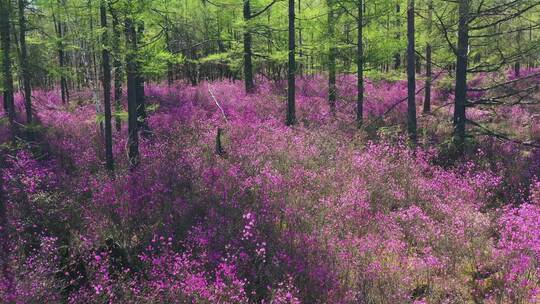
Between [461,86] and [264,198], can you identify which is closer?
[264,198]

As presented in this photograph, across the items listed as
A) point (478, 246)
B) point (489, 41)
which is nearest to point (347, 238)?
point (478, 246)

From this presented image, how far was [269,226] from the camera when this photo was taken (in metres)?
7.12

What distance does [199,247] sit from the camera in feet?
21.1

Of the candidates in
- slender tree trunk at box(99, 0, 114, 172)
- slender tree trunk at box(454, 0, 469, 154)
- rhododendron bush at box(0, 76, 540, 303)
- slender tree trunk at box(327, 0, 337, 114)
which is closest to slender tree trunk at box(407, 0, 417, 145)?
rhododendron bush at box(0, 76, 540, 303)

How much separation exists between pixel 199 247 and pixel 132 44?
6380mm

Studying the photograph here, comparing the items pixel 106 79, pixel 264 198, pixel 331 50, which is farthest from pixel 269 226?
pixel 331 50

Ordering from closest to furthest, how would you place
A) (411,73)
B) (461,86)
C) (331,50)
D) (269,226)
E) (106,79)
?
(269,226) → (106,79) → (461,86) → (411,73) → (331,50)

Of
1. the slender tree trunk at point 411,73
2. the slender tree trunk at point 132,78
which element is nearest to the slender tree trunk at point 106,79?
the slender tree trunk at point 132,78

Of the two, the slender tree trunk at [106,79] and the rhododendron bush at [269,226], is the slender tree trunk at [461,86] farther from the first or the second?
the slender tree trunk at [106,79]

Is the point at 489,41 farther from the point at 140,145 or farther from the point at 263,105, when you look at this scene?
the point at 140,145

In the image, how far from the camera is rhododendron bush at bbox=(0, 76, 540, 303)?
18.1 ft

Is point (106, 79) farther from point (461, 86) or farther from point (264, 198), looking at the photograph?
point (461, 86)

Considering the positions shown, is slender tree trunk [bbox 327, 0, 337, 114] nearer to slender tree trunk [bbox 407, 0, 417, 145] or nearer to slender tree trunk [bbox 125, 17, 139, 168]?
slender tree trunk [bbox 407, 0, 417, 145]

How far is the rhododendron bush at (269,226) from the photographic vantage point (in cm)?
552
